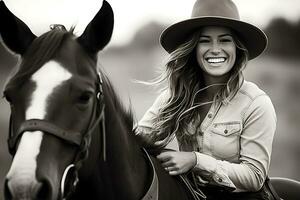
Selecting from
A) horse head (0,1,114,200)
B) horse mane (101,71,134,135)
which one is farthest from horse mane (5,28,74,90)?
horse mane (101,71,134,135)

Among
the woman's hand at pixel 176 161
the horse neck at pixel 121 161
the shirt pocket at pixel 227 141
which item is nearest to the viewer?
the horse neck at pixel 121 161

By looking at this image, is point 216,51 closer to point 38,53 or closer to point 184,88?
point 184,88

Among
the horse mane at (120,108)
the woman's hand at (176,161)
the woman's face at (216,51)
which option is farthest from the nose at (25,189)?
the woman's face at (216,51)

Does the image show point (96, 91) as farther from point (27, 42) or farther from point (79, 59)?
point (27, 42)

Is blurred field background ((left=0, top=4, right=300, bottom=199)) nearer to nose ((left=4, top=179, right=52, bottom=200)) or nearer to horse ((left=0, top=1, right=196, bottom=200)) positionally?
horse ((left=0, top=1, right=196, bottom=200))

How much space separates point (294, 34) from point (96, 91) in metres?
11.9

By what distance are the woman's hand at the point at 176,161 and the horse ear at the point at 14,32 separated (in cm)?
93

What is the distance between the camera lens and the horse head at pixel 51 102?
2.17m

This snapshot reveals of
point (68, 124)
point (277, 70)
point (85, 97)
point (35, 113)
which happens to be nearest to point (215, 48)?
point (85, 97)

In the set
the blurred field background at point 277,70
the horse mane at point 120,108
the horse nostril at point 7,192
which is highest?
the horse mane at point 120,108

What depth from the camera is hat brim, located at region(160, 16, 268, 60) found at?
341 centimetres

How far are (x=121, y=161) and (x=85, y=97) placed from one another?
17.2 inches

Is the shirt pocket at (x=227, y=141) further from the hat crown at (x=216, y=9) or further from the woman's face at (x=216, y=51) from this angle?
the hat crown at (x=216, y=9)

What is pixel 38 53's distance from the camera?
2.43m
